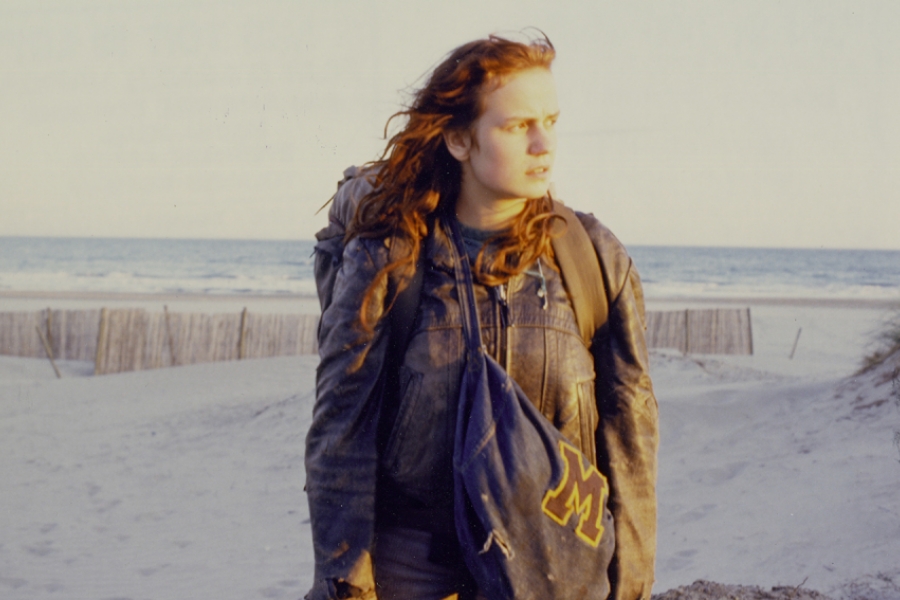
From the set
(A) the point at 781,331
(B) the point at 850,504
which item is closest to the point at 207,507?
(B) the point at 850,504

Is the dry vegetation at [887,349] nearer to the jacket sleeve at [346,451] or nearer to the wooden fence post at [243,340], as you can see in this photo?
the jacket sleeve at [346,451]

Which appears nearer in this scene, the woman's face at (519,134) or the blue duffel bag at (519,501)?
the blue duffel bag at (519,501)

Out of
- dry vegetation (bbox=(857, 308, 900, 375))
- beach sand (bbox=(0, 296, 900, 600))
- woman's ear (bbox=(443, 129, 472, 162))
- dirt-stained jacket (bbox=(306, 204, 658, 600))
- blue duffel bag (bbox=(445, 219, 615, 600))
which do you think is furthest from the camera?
dry vegetation (bbox=(857, 308, 900, 375))

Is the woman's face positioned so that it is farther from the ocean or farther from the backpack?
the ocean

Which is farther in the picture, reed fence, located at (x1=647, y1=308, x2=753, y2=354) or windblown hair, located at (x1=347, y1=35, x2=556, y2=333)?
reed fence, located at (x1=647, y1=308, x2=753, y2=354)

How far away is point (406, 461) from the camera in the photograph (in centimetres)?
168

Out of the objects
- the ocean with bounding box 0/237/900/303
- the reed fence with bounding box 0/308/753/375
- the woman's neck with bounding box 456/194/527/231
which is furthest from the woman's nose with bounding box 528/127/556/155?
the ocean with bounding box 0/237/900/303

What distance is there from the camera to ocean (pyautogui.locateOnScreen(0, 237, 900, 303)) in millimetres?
37281

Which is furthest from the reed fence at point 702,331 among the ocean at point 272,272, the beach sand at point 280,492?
the ocean at point 272,272

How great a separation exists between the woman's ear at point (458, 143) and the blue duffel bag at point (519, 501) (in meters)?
0.48

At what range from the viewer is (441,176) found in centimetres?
187

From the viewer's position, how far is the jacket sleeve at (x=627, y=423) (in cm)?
172

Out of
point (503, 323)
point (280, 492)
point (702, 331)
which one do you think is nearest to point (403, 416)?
point (503, 323)

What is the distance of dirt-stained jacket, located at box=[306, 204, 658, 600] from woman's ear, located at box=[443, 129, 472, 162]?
0.19m
